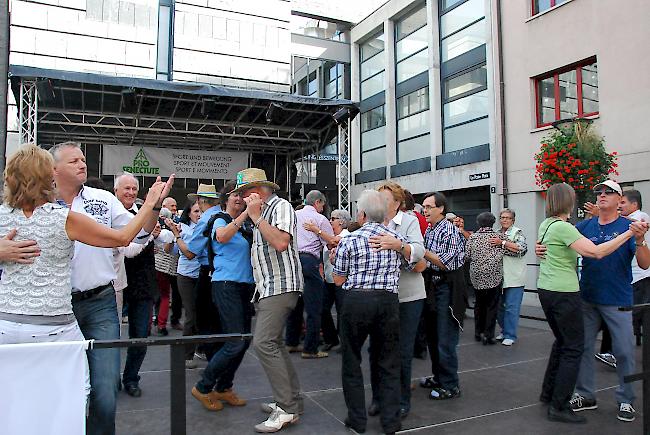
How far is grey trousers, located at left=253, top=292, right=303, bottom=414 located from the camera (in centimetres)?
365

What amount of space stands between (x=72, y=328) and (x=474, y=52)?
15.0 meters

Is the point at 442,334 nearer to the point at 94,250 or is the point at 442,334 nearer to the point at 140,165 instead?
the point at 94,250

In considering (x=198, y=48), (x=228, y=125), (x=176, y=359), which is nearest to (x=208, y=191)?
(x=176, y=359)

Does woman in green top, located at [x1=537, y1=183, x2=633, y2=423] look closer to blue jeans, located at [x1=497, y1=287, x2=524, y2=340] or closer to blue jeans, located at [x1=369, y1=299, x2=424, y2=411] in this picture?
blue jeans, located at [x1=369, y1=299, x2=424, y2=411]

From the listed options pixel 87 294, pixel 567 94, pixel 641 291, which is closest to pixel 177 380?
pixel 87 294

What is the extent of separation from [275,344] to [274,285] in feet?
1.45

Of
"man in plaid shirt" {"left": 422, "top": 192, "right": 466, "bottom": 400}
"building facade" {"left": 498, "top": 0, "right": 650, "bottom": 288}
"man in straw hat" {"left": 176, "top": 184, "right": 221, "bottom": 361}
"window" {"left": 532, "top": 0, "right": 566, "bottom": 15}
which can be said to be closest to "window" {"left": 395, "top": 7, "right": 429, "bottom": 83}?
"building facade" {"left": 498, "top": 0, "right": 650, "bottom": 288}

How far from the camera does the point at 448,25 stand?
16453 mm

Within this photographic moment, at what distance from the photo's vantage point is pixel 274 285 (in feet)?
12.1

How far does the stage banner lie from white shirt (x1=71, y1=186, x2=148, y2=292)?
13.2 metres

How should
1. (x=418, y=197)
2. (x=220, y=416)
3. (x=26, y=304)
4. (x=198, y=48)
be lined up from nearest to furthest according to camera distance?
(x=26, y=304) → (x=220, y=416) → (x=198, y=48) → (x=418, y=197)

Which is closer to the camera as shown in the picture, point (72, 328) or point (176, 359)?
point (176, 359)

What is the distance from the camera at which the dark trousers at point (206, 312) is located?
487 cm

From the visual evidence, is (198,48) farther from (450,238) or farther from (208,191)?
(450,238)
